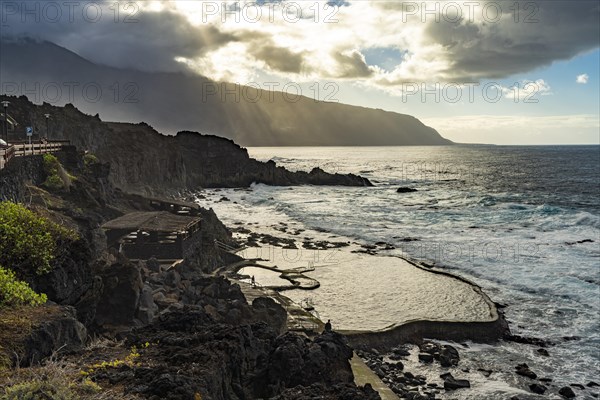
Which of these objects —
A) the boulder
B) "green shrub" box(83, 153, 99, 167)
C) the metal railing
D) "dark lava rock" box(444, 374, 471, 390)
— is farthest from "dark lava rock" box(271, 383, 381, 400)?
"green shrub" box(83, 153, 99, 167)

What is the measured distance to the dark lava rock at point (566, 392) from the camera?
16864 millimetres

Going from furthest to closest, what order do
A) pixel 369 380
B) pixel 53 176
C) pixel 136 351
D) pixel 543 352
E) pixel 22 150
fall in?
pixel 53 176
pixel 22 150
pixel 543 352
pixel 369 380
pixel 136 351

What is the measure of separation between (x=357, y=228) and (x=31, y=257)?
40602 mm

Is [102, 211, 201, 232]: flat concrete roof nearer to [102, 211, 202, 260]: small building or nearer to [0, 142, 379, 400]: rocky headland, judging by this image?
[102, 211, 202, 260]: small building

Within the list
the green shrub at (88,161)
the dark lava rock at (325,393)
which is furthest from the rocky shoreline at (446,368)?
the green shrub at (88,161)

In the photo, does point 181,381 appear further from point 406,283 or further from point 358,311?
point 406,283

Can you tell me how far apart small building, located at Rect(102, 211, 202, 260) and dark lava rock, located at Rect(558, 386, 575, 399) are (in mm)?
20175

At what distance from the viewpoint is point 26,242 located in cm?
1184

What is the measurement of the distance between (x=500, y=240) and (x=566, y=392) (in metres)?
27.9

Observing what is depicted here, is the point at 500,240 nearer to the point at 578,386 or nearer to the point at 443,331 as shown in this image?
the point at 443,331

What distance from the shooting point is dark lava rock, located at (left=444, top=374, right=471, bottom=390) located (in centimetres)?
1723

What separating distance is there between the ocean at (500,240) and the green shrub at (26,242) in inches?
577

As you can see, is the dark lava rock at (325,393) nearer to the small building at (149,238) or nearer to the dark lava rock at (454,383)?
the dark lava rock at (454,383)

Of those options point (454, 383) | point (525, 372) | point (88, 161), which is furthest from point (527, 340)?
point (88, 161)
